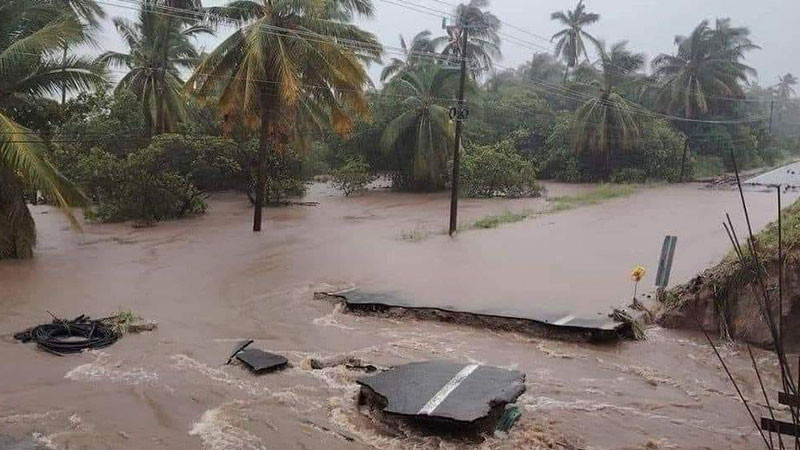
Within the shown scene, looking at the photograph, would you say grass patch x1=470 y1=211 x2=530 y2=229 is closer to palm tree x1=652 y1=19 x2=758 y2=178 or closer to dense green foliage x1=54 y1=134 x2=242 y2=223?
dense green foliage x1=54 y1=134 x2=242 y2=223

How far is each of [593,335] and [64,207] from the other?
931 cm

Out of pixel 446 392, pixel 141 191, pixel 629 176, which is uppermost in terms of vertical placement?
pixel 629 176

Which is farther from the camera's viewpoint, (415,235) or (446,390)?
(415,235)

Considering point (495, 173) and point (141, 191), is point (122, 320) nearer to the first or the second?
point (141, 191)

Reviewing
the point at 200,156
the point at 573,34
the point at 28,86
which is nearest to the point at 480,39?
the point at 573,34

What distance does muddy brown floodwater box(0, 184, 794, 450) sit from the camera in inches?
239

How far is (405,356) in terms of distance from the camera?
8195 mm

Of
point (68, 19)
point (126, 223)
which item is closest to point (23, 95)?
point (68, 19)

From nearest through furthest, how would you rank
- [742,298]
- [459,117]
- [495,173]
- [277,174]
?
[742,298]
[459,117]
[277,174]
[495,173]

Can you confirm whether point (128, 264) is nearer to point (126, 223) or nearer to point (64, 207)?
point (64, 207)

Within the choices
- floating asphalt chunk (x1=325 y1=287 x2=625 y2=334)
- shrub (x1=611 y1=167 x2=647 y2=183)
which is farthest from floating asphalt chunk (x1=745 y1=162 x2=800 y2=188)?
shrub (x1=611 y1=167 x2=647 y2=183)

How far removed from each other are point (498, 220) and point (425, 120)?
9.28 meters

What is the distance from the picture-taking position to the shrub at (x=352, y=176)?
97.2ft

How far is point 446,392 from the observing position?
6.27 meters
